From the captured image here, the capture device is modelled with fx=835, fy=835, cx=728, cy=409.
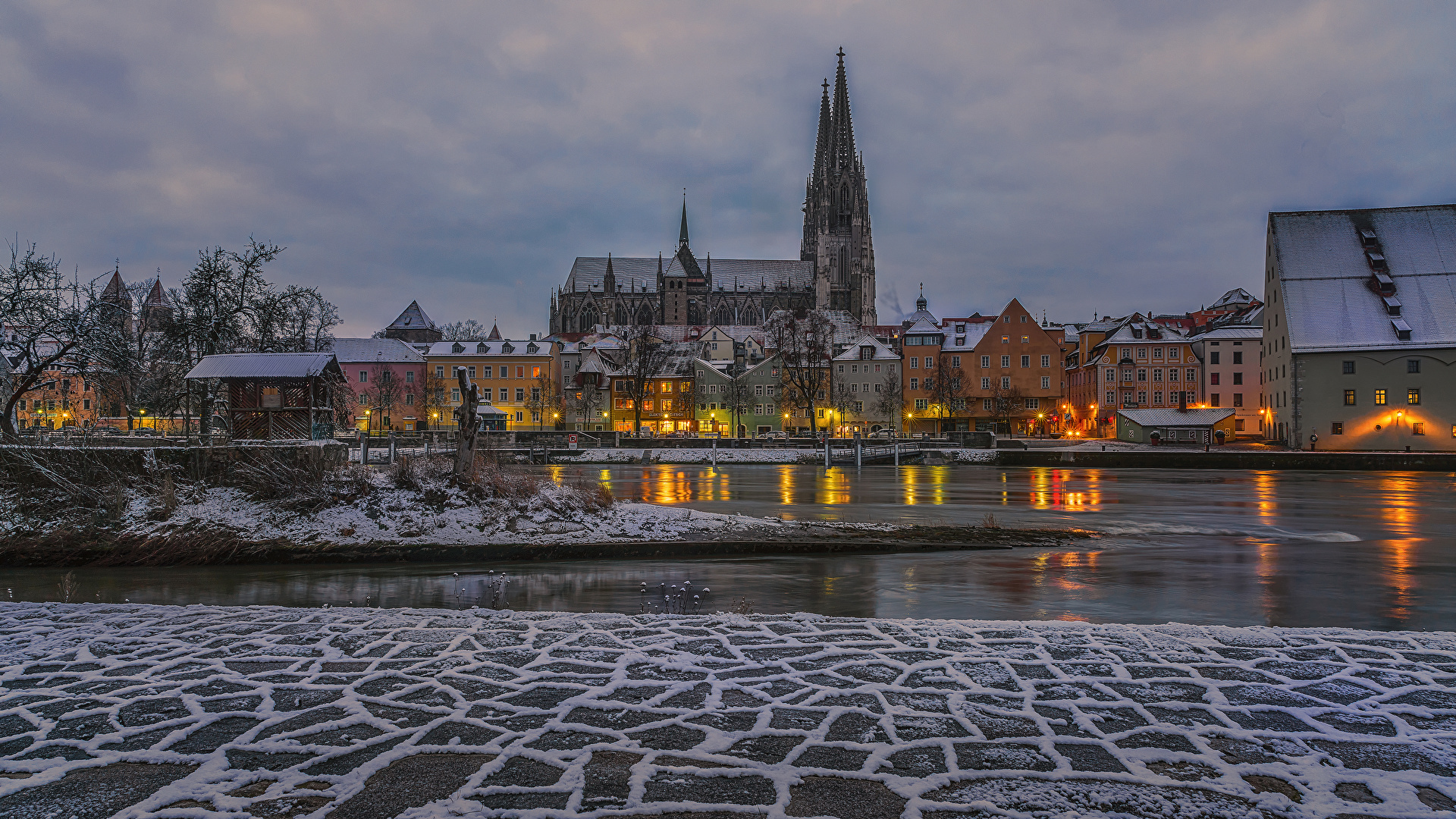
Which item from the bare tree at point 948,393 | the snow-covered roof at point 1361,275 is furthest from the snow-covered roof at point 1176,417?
the bare tree at point 948,393

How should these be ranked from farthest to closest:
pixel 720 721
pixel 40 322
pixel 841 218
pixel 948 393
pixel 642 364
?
pixel 841 218, pixel 948 393, pixel 642 364, pixel 40 322, pixel 720 721

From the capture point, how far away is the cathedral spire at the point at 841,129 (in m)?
138

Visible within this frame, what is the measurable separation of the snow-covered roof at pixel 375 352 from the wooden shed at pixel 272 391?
60048 mm

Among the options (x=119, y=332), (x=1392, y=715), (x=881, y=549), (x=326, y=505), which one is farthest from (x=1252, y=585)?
(x=119, y=332)

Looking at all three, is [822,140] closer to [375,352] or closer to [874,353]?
[874,353]

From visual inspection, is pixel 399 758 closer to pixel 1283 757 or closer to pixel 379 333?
pixel 1283 757

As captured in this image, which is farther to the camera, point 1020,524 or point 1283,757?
point 1020,524

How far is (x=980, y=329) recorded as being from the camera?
8775 centimetres

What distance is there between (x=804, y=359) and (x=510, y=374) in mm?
33996

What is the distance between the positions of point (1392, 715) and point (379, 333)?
136 meters

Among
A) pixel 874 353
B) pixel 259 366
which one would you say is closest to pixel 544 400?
pixel 874 353

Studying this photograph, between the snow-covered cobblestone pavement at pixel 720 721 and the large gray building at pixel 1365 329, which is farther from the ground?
the large gray building at pixel 1365 329

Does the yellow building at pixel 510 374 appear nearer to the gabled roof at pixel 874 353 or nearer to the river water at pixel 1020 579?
the gabled roof at pixel 874 353

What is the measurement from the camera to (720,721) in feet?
18.2
